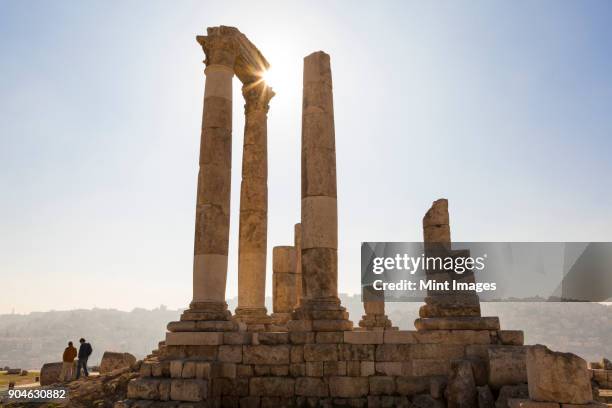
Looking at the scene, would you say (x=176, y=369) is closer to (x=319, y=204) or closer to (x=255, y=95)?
(x=319, y=204)

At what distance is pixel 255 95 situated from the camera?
2083 centimetres

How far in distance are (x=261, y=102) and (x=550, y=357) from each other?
15544mm

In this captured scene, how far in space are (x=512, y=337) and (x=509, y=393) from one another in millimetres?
2408

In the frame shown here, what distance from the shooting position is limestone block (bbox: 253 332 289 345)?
13242 millimetres

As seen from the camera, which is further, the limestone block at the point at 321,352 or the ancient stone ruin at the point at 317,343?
the limestone block at the point at 321,352

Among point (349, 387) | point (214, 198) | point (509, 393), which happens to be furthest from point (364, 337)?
point (214, 198)

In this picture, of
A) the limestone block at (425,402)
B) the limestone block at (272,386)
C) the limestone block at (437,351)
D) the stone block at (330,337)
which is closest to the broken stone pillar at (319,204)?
the stone block at (330,337)

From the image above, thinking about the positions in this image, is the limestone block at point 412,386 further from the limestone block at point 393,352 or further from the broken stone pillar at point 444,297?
the broken stone pillar at point 444,297

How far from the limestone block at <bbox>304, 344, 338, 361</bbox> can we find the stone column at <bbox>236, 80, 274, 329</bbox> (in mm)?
6701

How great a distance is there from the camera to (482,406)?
34.3 feet

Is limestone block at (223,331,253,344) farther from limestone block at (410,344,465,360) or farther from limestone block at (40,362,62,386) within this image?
limestone block at (40,362,62,386)

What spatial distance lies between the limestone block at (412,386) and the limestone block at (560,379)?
3548 mm

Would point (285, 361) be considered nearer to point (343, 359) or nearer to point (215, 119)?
point (343, 359)

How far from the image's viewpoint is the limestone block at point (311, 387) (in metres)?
12.4
